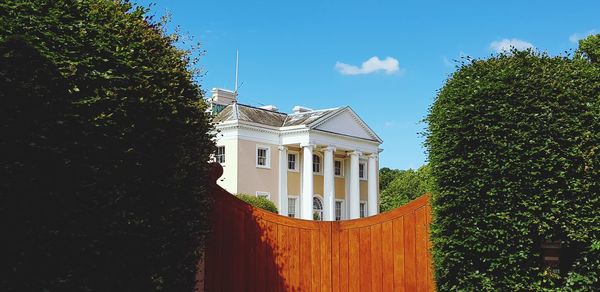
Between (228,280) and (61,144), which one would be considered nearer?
(61,144)

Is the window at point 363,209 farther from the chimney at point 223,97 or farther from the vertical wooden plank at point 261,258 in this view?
the vertical wooden plank at point 261,258

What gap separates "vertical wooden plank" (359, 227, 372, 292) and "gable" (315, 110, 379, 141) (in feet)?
104

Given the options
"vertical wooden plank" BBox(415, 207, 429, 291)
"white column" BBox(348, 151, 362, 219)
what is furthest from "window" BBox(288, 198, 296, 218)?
"vertical wooden plank" BBox(415, 207, 429, 291)

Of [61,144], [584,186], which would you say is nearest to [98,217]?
[61,144]

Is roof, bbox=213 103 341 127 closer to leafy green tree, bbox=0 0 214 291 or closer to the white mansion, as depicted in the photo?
the white mansion

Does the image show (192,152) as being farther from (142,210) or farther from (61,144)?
Answer: (61,144)

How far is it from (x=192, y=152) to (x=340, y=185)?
3686 cm

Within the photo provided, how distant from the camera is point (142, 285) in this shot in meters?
6.25

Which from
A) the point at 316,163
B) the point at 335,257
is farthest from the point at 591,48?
the point at 316,163

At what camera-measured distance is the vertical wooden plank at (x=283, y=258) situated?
860 centimetres

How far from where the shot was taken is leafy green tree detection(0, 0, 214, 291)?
17.1 feet

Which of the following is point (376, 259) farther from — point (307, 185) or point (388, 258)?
point (307, 185)

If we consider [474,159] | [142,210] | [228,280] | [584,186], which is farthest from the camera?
[228,280]

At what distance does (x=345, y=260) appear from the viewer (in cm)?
869
